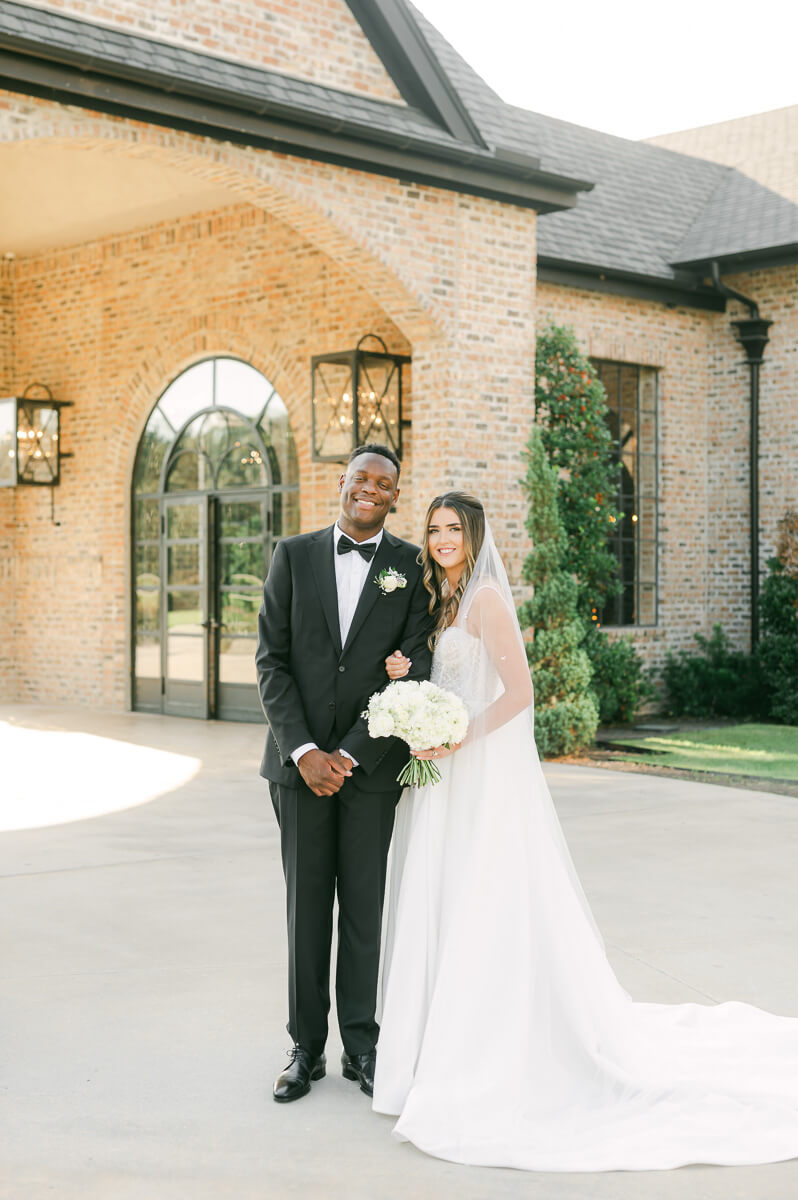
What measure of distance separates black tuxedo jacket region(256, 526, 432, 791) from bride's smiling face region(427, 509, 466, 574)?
11 centimetres

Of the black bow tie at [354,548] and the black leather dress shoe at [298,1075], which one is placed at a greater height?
the black bow tie at [354,548]

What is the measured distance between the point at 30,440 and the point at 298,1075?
12627 mm

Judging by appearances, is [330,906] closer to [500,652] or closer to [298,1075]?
[298,1075]

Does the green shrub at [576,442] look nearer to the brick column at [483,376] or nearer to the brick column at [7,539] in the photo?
the brick column at [483,376]

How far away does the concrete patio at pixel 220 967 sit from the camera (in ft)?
11.0

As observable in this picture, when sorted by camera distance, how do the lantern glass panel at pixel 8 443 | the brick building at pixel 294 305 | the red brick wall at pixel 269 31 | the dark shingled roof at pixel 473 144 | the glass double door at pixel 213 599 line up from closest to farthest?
1. the dark shingled roof at pixel 473 144
2. the red brick wall at pixel 269 31
3. the brick building at pixel 294 305
4. the glass double door at pixel 213 599
5. the lantern glass panel at pixel 8 443

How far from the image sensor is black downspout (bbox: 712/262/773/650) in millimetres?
14250

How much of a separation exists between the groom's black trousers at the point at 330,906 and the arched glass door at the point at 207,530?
9.26m

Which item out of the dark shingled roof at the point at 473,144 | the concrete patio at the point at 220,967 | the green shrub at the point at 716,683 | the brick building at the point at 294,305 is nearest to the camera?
the concrete patio at the point at 220,967

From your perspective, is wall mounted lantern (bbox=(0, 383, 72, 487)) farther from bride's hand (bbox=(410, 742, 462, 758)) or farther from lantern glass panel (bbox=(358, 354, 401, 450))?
bride's hand (bbox=(410, 742, 462, 758))

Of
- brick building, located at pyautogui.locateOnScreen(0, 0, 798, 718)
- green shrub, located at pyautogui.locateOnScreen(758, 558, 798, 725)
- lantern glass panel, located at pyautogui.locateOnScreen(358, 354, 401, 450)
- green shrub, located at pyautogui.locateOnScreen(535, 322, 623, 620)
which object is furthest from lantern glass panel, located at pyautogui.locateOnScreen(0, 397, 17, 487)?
green shrub, located at pyautogui.locateOnScreen(758, 558, 798, 725)

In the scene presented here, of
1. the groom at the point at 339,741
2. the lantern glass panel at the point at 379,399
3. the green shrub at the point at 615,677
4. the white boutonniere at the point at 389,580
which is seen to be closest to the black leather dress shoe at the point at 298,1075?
the groom at the point at 339,741

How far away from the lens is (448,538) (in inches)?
161

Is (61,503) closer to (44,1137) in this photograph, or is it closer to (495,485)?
(495,485)
